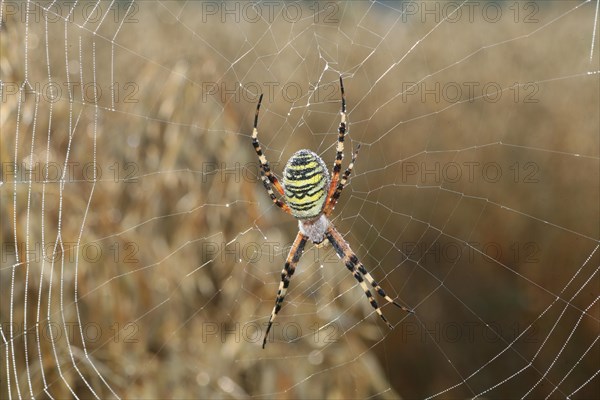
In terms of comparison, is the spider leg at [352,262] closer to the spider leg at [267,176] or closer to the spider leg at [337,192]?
the spider leg at [337,192]

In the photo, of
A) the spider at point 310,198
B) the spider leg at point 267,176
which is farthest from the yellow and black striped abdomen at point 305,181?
the spider leg at point 267,176

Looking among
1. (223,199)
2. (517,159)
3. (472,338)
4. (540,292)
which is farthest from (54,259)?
(517,159)

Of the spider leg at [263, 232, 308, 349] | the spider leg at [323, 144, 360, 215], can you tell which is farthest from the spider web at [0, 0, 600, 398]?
the spider leg at [323, 144, 360, 215]

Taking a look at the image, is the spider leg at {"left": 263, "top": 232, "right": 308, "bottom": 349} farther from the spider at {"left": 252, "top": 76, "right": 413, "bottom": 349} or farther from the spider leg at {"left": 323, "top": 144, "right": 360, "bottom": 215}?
the spider leg at {"left": 323, "top": 144, "right": 360, "bottom": 215}

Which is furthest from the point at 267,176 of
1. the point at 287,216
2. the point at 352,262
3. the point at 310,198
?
the point at 287,216

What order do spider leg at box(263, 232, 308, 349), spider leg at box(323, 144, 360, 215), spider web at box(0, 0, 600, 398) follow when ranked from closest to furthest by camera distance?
spider leg at box(323, 144, 360, 215) < spider web at box(0, 0, 600, 398) < spider leg at box(263, 232, 308, 349)

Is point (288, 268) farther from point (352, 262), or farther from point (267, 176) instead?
point (267, 176)

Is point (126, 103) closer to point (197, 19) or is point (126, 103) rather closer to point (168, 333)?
point (168, 333)

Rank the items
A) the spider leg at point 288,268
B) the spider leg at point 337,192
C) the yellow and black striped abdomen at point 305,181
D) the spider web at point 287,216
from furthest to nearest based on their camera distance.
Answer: the spider leg at point 288,268 → the spider web at point 287,216 → the spider leg at point 337,192 → the yellow and black striped abdomen at point 305,181
